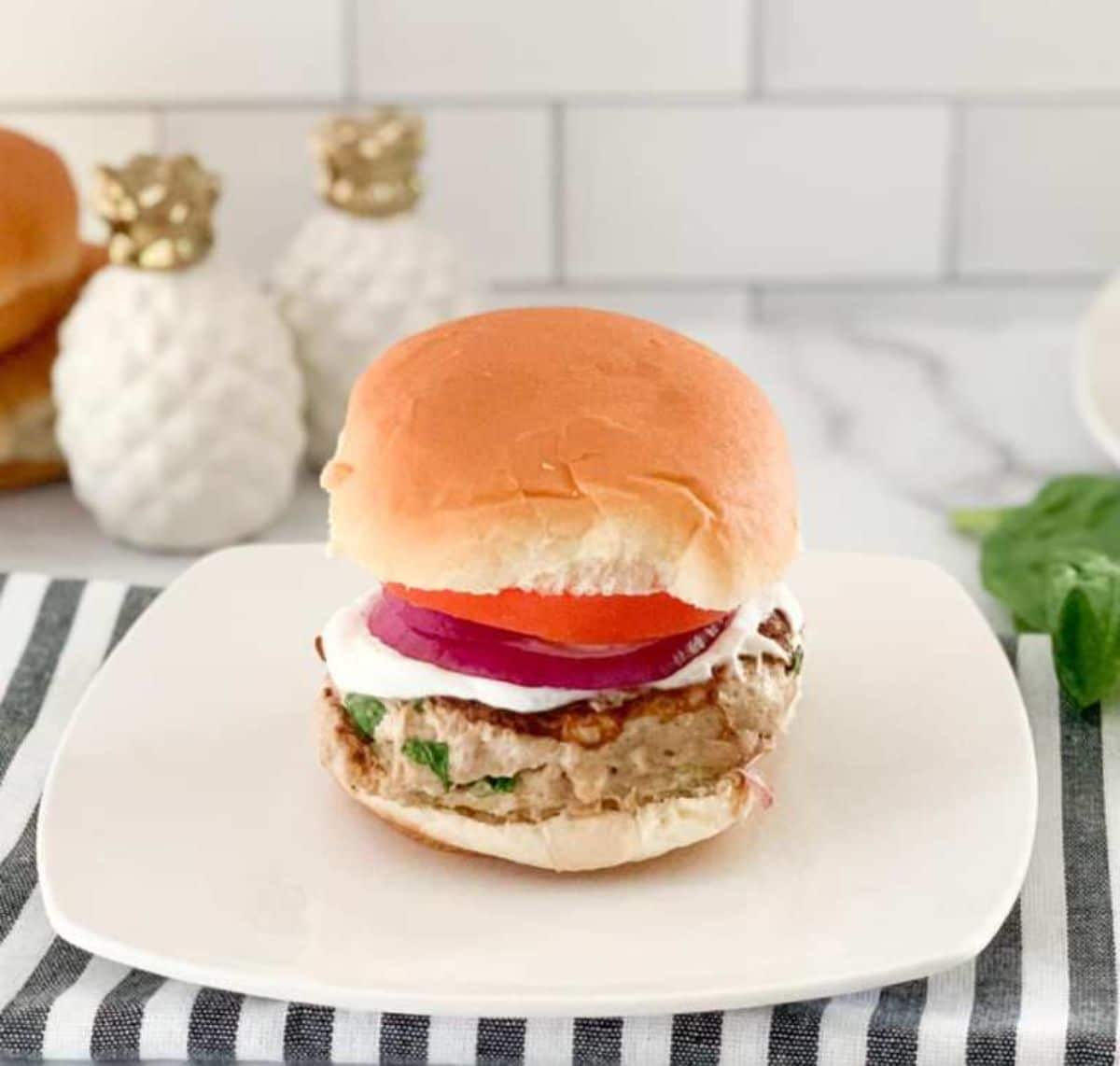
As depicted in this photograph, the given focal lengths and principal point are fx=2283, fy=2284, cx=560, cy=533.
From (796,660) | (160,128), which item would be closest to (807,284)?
(160,128)

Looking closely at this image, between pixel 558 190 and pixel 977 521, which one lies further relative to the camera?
pixel 558 190

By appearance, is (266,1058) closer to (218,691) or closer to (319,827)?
(319,827)

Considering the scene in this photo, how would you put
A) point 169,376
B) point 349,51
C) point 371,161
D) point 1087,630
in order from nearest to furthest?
point 1087,630 < point 169,376 < point 371,161 < point 349,51

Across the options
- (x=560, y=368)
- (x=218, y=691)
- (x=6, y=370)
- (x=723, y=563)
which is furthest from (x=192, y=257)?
(x=723, y=563)

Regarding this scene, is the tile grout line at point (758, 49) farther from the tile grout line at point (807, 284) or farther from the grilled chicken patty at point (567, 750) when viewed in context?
the grilled chicken patty at point (567, 750)

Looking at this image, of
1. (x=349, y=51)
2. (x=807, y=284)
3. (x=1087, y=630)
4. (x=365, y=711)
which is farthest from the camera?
(x=807, y=284)

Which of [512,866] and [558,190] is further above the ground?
[558,190]

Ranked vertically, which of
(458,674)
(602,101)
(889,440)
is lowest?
(889,440)

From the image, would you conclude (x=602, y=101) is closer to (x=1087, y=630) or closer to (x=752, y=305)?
(x=752, y=305)
